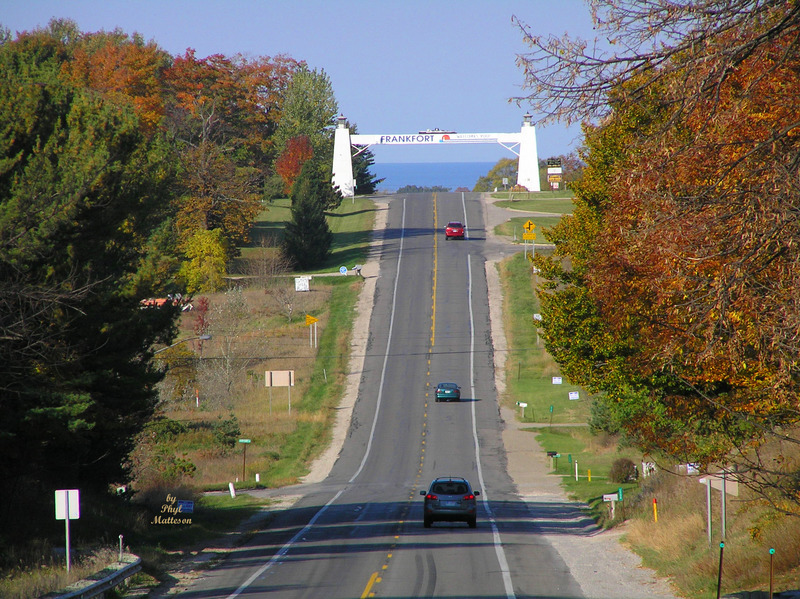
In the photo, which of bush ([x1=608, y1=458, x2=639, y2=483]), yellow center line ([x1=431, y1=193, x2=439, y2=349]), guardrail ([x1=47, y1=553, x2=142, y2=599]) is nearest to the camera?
guardrail ([x1=47, y1=553, x2=142, y2=599])

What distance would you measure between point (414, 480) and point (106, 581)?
86.6 ft

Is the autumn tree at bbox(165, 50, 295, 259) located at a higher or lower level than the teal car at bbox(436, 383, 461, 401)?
higher

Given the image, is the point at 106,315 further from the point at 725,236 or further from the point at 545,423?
the point at 545,423

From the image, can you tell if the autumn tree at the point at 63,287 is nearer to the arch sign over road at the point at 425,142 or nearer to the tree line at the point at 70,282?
the tree line at the point at 70,282

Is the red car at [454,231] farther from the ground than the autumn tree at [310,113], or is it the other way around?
the autumn tree at [310,113]

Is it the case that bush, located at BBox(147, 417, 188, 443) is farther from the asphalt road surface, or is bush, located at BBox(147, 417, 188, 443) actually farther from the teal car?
the teal car

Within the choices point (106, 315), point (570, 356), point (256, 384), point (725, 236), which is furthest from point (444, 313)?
point (725, 236)

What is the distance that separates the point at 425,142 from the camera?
361 feet

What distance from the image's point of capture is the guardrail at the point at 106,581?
1421 centimetres

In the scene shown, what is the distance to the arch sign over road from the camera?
110 metres

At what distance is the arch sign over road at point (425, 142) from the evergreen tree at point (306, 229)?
27267 millimetres

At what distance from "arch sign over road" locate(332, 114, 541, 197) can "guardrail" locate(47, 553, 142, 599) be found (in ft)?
314

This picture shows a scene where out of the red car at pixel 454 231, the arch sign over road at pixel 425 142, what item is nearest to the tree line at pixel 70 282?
the red car at pixel 454 231

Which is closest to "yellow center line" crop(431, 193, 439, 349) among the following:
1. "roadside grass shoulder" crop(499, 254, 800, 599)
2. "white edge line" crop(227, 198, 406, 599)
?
"white edge line" crop(227, 198, 406, 599)
